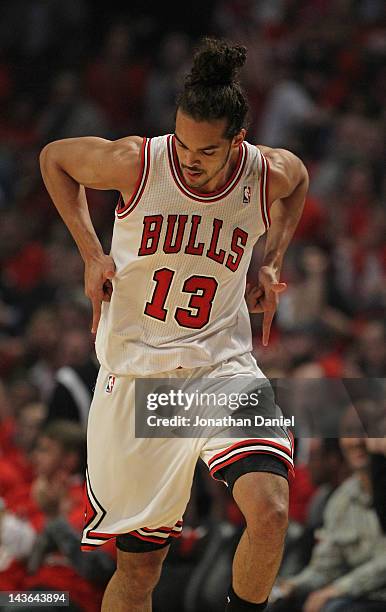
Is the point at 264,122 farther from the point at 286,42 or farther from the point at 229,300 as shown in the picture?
the point at 229,300

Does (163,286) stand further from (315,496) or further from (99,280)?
(315,496)

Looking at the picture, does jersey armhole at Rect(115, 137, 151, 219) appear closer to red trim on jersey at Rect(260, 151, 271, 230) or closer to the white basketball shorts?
red trim on jersey at Rect(260, 151, 271, 230)

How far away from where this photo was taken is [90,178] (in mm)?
4645

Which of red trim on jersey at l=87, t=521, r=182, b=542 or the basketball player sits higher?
the basketball player

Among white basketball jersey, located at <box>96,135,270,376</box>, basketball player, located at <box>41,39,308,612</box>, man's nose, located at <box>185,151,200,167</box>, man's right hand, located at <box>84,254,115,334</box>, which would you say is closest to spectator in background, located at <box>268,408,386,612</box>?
basketball player, located at <box>41,39,308,612</box>

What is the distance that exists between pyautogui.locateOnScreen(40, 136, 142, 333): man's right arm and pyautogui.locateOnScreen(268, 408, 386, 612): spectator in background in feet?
7.38

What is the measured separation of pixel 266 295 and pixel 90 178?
0.87 meters

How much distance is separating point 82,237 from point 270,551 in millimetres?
1543

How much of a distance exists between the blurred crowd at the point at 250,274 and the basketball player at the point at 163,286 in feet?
4.57

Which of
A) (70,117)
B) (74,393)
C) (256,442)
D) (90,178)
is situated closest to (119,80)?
(70,117)

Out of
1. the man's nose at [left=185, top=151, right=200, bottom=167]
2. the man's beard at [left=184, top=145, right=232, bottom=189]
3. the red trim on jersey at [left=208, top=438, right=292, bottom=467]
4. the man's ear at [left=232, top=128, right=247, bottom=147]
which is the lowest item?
the red trim on jersey at [left=208, top=438, right=292, bottom=467]

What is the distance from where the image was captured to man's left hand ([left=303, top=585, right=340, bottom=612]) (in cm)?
602

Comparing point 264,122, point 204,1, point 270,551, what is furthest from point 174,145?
point 204,1

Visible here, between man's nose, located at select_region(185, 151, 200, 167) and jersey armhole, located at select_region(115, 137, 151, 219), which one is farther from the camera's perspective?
jersey armhole, located at select_region(115, 137, 151, 219)
